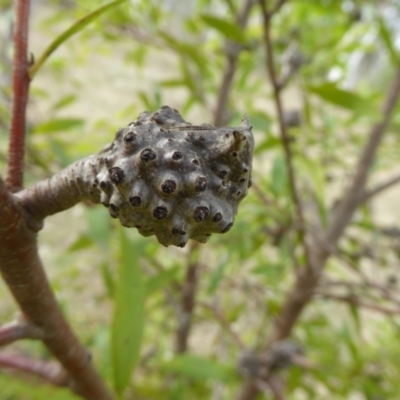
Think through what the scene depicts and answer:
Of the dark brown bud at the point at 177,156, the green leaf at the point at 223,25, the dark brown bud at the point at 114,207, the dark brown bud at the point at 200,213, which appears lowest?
the dark brown bud at the point at 200,213

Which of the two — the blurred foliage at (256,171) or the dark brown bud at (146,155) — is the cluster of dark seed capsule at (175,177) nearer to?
the dark brown bud at (146,155)

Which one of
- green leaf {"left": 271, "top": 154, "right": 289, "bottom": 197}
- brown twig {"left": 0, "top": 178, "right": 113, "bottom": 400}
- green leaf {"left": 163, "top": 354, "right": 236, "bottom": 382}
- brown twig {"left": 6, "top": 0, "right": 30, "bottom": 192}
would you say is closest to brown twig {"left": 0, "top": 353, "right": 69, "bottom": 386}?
brown twig {"left": 0, "top": 178, "right": 113, "bottom": 400}

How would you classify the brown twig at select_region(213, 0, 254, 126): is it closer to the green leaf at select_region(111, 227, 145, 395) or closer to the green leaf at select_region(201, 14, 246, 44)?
the green leaf at select_region(201, 14, 246, 44)

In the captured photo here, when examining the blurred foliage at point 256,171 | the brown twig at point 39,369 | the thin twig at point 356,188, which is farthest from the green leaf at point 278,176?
the brown twig at point 39,369

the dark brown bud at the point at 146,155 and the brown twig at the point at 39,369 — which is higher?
the dark brown bud at the point at 146,155

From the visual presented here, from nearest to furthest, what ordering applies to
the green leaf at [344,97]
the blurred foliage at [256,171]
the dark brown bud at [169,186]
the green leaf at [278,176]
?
the dark brown bud at [169,186] < the green leaf at [344,97] < the blurred foliage at [256,171] < the green leaf at [278,176]

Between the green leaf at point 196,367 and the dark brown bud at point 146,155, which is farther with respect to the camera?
the green leaf at point 196,367

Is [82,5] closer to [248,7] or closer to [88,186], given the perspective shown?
[248,7]

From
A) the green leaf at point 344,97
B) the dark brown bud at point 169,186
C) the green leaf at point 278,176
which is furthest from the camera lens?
the green leaf at point 278,176

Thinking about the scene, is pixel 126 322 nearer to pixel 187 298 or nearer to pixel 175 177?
pixel 175 177
